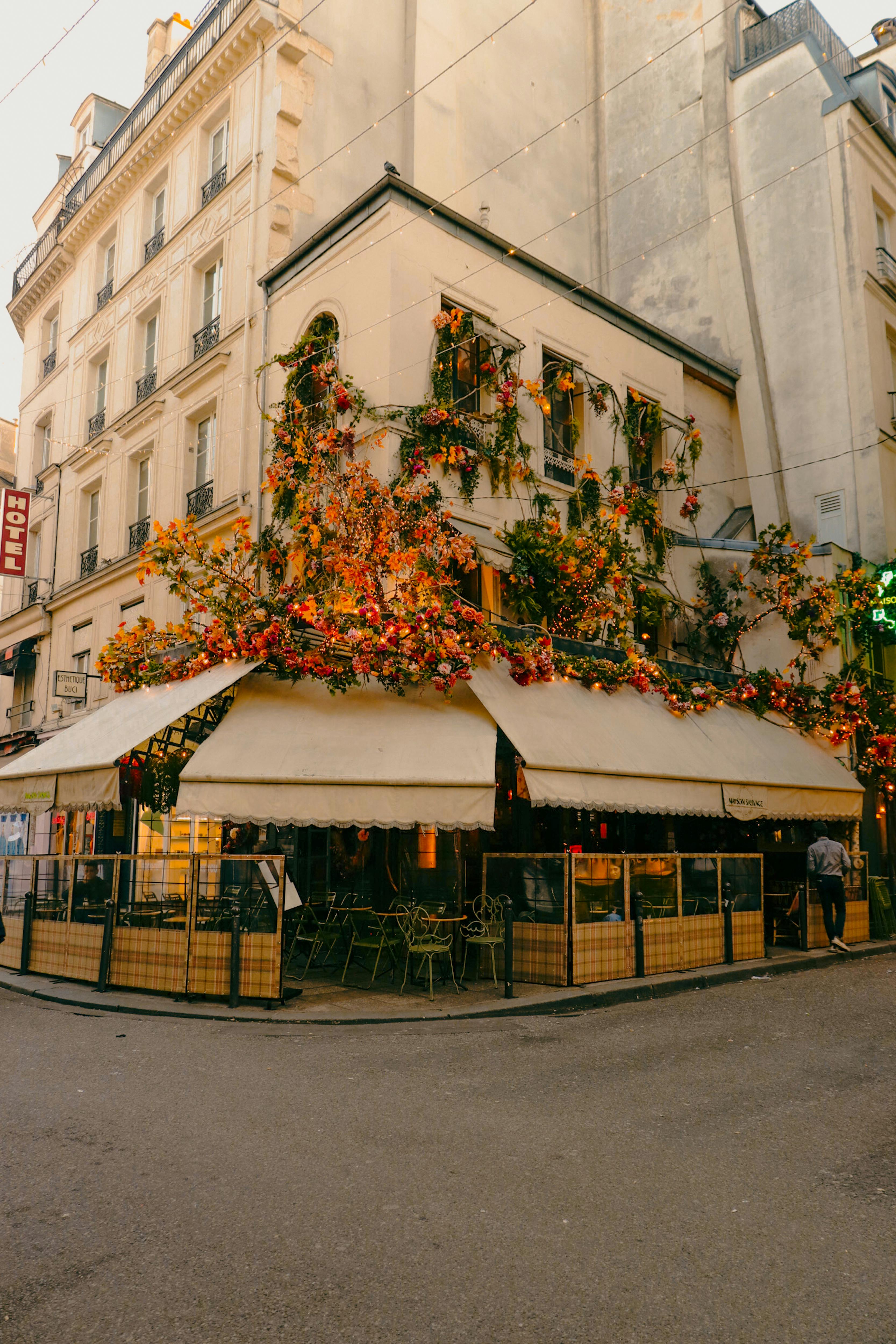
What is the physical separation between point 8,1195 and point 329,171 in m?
17.1

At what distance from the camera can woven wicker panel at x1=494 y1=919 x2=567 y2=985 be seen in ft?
33.2

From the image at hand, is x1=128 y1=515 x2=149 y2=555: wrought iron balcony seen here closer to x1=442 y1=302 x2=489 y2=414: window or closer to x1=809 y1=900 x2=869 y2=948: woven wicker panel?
x1=442 y1=302 x2=489 y2=414: window

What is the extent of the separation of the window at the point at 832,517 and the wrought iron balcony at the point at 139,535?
13.0 m

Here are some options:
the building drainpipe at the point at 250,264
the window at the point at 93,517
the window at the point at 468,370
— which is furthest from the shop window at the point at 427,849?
the window at the point at 93,517

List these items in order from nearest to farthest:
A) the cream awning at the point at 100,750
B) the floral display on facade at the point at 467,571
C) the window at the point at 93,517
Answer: the cream awning at the point at 100,750, the floral display on facade at the point at 467,571, the window at the point at 93,517

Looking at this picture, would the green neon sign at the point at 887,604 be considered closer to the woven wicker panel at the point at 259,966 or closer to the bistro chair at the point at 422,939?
the bistro chair at the point at 422,939

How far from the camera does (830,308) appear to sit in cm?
1848

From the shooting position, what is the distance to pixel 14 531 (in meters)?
20.8

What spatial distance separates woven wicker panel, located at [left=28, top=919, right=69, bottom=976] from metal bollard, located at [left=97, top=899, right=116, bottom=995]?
1012 mm

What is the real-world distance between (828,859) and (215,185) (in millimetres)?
15875

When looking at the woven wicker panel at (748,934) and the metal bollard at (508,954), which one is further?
the woven wicker panel at (748,934)

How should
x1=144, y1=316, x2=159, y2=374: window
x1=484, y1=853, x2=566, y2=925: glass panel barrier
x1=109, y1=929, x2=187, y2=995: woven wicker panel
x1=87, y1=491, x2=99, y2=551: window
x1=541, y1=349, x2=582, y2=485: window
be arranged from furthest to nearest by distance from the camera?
1. x1=87, y1=491, x2=99, y2=551: window
2. x1=144, y1=316, x2=159, y2=374: window
3. x1=541, y1=349, x2=582, y2=485: window
4. x1=484, y1=853, x2=566, y2=925: glass panel barrier
5. x1=109, y1=929, x2=187, y2=995: woven wicker panel

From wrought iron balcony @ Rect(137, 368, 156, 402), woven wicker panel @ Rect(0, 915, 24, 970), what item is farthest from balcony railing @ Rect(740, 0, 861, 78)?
woven wicker panel @ Rect(0, 915, 24, 970)

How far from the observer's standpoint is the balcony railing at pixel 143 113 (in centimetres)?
1794
